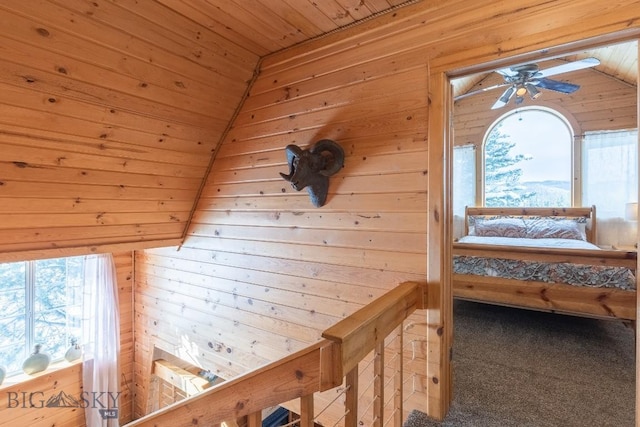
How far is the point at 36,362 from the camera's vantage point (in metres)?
3.14

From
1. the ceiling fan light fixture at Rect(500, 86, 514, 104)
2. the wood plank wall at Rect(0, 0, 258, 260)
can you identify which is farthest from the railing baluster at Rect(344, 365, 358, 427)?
the ceiling fan light fixture at Rect(500, 86, 514, 104)

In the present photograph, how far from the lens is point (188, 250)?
9.95ft

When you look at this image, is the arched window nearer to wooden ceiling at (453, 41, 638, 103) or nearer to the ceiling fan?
wooden ceiling at (453, 41, 638, 103)

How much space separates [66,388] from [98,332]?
2.08ft

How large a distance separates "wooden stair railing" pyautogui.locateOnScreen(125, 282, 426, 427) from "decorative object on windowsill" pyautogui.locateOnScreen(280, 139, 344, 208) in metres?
0.91

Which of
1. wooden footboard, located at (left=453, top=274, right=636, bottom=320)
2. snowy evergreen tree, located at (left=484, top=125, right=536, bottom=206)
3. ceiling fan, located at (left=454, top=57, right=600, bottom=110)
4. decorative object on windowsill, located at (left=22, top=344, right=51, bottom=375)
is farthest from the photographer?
snowy evergreen tree, located at (left=484, top=125, right=536, bottom=206)

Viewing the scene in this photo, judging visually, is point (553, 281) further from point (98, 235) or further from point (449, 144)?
point (98, 235)

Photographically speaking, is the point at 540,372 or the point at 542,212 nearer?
the point at 540,372

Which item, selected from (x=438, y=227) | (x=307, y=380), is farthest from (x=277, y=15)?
(x=307, y=380)

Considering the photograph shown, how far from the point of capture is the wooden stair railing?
0.89m

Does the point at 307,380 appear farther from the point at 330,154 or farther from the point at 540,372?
the point at 540,372

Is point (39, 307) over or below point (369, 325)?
below

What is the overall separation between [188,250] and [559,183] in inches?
192

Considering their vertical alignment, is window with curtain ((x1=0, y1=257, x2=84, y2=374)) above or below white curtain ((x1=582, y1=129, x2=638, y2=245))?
below
